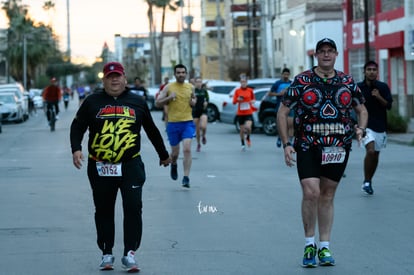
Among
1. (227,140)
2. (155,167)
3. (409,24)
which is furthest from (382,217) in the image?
(409,24)

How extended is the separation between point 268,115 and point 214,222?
18470 millimetres

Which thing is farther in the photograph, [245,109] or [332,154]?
[245,109]

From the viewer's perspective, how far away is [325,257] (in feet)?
25.9

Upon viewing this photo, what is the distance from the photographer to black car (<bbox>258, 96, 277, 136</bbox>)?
28750 mm

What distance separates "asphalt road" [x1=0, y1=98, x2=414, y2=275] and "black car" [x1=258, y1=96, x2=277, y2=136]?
378 inches

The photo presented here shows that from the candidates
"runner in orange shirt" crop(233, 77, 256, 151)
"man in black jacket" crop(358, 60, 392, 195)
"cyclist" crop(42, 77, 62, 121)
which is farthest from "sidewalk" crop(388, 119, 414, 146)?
"cyclist" crop(42, 77, 62, 121)

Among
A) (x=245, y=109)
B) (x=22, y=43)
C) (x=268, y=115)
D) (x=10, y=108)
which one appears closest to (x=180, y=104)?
(x=245, y=109)

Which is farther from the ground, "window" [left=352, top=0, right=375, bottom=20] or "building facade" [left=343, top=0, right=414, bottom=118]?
"window" [left=352, top=0, right=375, bottom=20]

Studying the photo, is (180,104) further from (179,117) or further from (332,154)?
(332,154)

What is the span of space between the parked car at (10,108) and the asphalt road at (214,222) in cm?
2336

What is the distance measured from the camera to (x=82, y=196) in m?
13.5

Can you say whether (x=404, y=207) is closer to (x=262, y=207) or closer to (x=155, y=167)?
(x=262, y=207)

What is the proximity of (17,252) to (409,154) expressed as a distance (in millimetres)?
13341

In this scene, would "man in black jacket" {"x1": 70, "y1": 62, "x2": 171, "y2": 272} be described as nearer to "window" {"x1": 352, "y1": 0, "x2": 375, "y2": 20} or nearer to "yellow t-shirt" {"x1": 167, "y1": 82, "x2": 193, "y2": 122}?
"yellow t-shirt" {"x1": 167, "y1": 82, "x2": 193, "y2": 122}
